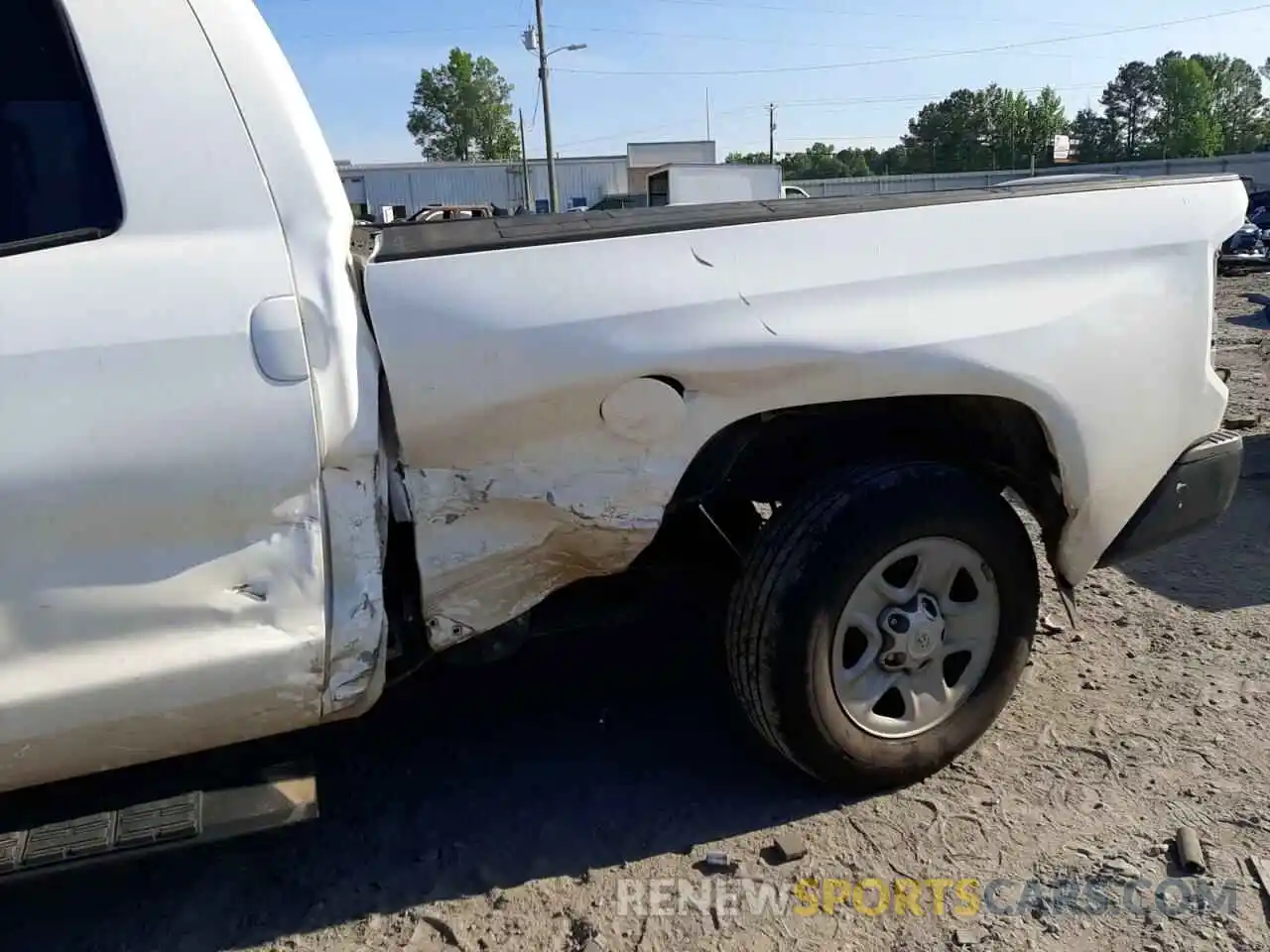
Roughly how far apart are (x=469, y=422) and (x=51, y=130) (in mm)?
980

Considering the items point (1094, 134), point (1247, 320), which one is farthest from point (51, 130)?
point (1094, 134)

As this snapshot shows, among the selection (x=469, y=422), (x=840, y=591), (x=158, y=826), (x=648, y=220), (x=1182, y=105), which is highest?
(x=1182, y=105)

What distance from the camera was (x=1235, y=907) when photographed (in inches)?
87.9

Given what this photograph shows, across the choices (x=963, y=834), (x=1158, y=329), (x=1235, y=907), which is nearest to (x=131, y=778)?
(x=963, y=834)

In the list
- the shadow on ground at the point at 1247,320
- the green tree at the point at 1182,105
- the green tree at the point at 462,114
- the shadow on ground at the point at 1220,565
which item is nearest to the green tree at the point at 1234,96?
the green tree at the point at 1182,105

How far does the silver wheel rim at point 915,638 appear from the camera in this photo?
8.35ft

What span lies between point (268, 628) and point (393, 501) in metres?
0.36

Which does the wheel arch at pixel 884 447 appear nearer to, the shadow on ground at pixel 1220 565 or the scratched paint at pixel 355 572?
the scratched paint at pixel 355 572

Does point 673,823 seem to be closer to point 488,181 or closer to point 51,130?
point 51,130

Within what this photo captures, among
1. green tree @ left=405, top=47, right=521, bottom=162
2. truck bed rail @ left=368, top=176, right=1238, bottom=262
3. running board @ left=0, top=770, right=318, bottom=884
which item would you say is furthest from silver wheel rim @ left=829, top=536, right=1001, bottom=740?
green tree @ left=405, top=47, right=521, bottom=162

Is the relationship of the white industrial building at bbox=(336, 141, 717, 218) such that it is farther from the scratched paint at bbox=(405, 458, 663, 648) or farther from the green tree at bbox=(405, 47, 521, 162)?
the scratched paint at bbox=(405, 458, 663, 648)

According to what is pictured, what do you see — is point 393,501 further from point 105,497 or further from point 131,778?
point 131,778

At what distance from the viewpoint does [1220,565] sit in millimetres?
4113

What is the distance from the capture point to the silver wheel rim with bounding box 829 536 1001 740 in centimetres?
254
